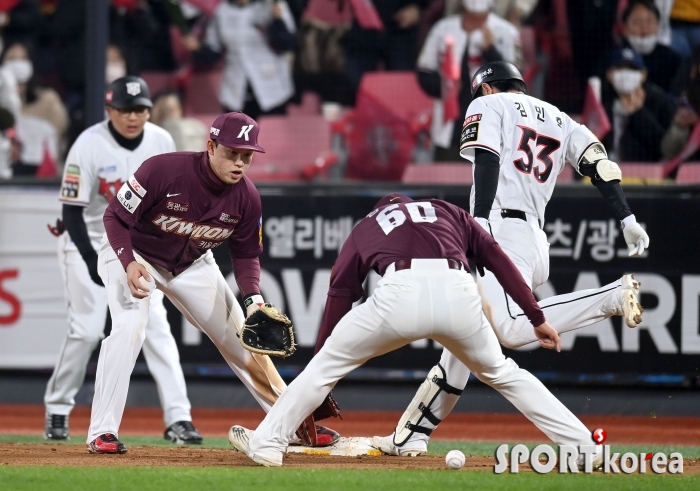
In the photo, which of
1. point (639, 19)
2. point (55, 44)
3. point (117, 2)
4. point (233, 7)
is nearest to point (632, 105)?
point (639, 19)

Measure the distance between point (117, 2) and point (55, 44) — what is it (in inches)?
38.8

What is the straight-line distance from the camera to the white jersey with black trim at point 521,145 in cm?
583

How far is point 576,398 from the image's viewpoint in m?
8.48

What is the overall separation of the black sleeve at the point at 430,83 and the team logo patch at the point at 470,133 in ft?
11.5

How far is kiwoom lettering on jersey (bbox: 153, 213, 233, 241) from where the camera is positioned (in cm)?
538

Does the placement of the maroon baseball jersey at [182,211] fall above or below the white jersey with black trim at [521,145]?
below

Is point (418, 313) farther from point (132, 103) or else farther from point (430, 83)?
point (430, 83)

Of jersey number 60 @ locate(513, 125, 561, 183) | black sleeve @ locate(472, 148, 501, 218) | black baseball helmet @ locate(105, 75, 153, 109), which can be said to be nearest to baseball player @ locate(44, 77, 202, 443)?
black baseball helmet @ locate(105, 75, 153, 109)

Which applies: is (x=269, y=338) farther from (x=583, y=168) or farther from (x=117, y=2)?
(x=117, y=2)

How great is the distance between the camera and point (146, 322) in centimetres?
554

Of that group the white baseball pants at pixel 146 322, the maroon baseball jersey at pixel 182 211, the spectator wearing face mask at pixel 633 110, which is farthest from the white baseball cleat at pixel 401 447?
the spectator wearing face mask at pixel 633 110

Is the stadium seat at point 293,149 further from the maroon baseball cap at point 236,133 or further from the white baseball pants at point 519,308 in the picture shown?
the maroon baseball cap at point 236,133

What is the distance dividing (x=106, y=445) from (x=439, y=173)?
4.45m

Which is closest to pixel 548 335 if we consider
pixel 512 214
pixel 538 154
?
pixel 512 214
